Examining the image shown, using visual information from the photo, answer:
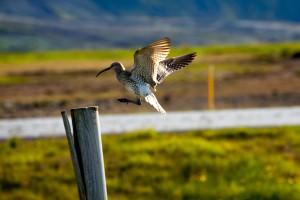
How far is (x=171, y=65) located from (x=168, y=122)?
8925mm

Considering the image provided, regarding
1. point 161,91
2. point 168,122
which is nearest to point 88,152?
point 168,122

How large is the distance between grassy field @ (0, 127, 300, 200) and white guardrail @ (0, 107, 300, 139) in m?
1.26

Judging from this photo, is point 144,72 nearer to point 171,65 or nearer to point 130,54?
point 171,65

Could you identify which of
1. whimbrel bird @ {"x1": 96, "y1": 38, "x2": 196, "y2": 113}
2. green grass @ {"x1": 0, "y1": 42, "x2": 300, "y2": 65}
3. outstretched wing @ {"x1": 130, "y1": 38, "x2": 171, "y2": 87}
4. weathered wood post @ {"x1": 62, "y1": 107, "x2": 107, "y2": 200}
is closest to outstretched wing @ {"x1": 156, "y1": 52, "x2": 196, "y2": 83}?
whimbrel bird @ {"x1": 96, "y1": 38, "x2": 196, "y2": 113}

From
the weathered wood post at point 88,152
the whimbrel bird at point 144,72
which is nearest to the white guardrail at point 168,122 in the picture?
the whimbrel bird at point 144,72

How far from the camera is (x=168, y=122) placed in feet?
54.6

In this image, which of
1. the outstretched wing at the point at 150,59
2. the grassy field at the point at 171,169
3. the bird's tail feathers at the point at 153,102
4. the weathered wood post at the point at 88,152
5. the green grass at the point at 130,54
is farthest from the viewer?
the green grass at the point at 130,54

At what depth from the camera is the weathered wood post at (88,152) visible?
6035 millimetres

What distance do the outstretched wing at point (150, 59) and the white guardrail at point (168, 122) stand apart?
842cm

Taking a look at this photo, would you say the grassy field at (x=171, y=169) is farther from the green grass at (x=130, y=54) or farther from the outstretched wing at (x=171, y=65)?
the green grass at (x=130, y=54)

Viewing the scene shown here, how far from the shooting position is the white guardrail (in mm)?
15797

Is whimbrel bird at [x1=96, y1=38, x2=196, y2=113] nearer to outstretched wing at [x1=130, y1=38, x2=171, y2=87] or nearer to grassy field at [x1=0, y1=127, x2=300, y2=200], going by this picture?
outstretched wing at [x1=130, y1=38, x2=171, y2=87]

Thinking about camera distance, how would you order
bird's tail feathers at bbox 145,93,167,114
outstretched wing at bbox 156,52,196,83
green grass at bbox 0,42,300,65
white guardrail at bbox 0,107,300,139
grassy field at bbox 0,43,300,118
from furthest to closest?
green grass at bbox 0,42,300,65
grassy field at bbox 0,43,300,118
white guardrail at bbox 0,107,300,139
outstretched wing at bbox 156,52,196,83
bird's tail feathers at bbox 145,93,167,114

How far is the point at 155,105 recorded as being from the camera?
696 centimetres
